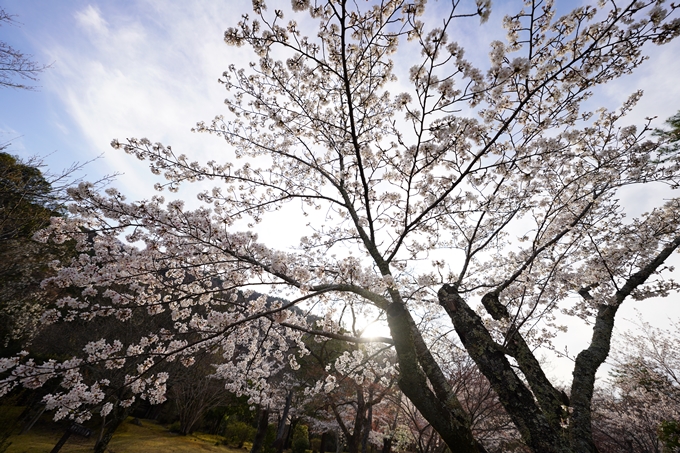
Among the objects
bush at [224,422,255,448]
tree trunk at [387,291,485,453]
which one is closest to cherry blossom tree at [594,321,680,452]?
tree trunk at [387,291,485,453]

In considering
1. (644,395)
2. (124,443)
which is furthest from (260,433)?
(644,395)

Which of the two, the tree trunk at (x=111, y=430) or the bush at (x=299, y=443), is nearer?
the tree trunk at (x=111, y=430)

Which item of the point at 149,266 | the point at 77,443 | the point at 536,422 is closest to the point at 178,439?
the point at 77,443

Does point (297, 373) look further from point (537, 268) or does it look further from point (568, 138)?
point (568, 138)

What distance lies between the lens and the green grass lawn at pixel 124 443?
11080mm

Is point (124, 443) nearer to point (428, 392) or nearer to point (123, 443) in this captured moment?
point (123, 443)

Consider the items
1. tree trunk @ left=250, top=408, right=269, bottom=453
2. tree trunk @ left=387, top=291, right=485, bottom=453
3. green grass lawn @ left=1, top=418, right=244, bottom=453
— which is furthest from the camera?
green grass lawn @ left=1, top=418, right=244, bottom=453

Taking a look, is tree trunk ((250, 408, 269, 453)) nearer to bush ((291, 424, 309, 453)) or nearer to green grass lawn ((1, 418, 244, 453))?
green grass lawn ((1, 418, 244, 453))

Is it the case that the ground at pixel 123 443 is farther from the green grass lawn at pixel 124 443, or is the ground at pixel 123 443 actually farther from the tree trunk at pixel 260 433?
the tree trunk at pixel 260 433

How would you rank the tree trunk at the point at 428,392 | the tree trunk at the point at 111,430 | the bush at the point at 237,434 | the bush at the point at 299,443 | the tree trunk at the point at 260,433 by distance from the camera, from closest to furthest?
the tree trunk at the point at 428,392, the tree trunk at the point at 111,430, the tree trunk at the point at 260,433, the bush at the point at 299,443, the bush at the point at 237,434

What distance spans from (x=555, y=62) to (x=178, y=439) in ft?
69.9

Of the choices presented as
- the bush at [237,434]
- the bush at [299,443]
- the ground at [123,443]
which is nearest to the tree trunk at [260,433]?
the ground at [123,443]

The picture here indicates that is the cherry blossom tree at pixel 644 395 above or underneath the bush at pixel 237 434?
above

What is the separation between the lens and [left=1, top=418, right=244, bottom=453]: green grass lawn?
11080mm
